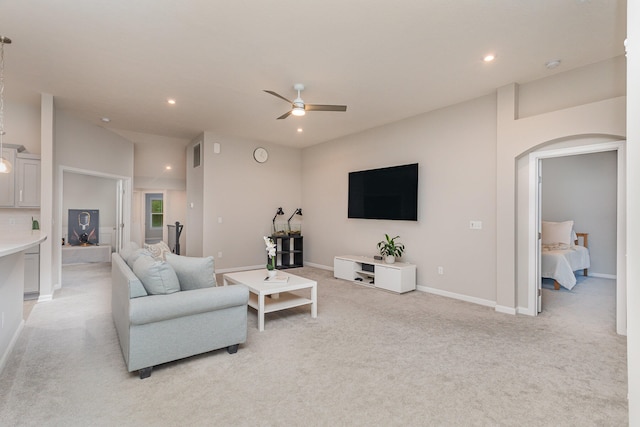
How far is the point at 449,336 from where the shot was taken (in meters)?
3.16

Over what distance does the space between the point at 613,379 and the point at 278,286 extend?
2937 mm

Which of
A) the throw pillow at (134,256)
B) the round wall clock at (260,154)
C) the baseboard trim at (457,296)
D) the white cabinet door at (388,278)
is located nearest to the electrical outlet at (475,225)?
the baseboard trim at (457,296)

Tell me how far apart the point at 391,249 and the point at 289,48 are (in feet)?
11.3

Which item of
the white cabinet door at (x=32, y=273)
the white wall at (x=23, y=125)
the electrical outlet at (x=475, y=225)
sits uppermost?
the white wall at (x=23, y=125)

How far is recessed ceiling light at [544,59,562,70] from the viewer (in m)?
3.30

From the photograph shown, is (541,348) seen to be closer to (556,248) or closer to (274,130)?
(556,248)

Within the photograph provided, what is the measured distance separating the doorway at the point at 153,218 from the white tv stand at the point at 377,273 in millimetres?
6358

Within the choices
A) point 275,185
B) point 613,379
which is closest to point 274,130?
point 275,185

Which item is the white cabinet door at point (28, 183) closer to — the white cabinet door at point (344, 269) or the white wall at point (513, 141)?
the white cabinet door at point (344, 269)

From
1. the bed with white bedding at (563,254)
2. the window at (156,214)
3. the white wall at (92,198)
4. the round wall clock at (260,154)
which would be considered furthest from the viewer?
the window at (156,214)

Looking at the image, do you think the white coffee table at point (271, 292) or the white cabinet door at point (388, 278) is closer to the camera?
the white coffee table at point (271, 292)

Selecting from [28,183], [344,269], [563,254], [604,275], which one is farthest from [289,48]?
[604,275]

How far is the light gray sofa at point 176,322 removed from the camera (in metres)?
2.29

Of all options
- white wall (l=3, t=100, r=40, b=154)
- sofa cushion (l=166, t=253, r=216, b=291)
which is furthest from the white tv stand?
white wall (l=3, t=100, r=40, b=154)
